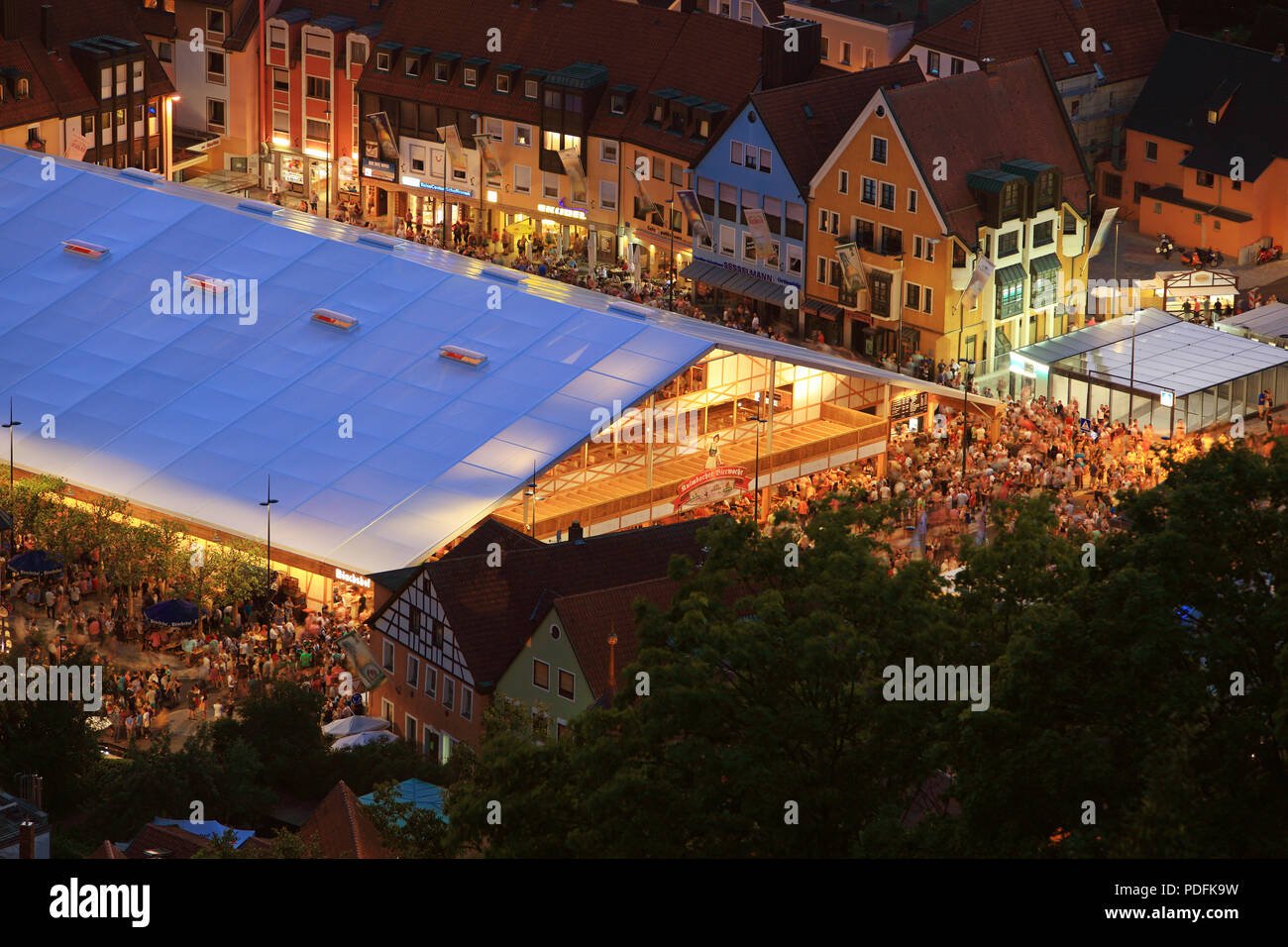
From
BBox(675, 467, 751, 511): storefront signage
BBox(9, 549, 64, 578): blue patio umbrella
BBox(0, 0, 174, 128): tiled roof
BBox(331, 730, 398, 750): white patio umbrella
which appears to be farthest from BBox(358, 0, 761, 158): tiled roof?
BBox(331, 730, 398, 750): white patio umbrella

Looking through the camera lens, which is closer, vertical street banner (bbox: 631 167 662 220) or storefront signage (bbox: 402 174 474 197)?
vertical street banner (bbox: 631 167 662 220)

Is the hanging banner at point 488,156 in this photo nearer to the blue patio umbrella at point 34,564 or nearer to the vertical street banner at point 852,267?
the vertical street banner at point 852,267

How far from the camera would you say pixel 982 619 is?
3809 centimetres

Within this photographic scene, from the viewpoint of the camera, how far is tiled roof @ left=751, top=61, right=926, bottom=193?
3915 inches

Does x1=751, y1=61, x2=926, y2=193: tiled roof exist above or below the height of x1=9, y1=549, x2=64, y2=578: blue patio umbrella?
above

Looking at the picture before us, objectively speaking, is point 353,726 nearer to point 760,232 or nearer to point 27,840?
point 27,840

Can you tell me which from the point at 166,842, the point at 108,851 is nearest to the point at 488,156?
the point at 166,842

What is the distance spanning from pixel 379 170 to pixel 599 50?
12.7 m

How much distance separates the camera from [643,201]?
351 feet

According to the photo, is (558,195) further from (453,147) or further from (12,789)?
(12,789)

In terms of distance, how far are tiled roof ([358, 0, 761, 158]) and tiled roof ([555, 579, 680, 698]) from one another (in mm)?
50004

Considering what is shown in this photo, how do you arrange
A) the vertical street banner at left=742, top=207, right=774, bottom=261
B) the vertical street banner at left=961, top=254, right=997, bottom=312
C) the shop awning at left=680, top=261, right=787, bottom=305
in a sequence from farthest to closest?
the vertical street banner at left=742, top=207, right=774, bottom=261 < the shop awning at left=680, top=261, right=787, bottom=305 < the vertical street banner at left=961, top=254, right=997, bottom=312

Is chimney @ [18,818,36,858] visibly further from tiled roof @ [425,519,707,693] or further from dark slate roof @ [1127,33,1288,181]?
dark slate roof @ [1127,33,1288,181]

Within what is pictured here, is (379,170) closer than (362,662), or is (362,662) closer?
(362,662)
